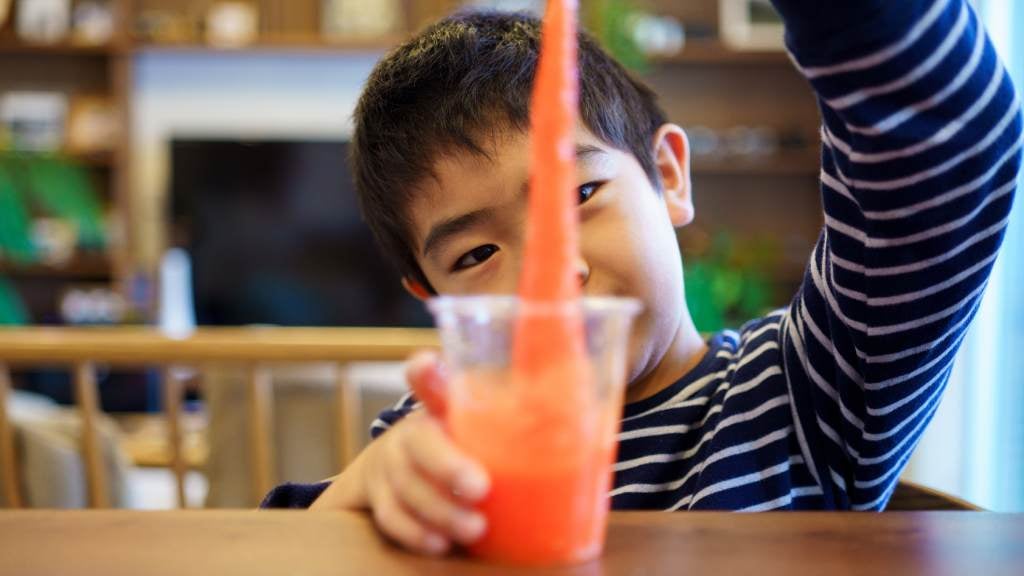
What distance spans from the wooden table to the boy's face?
0.35 m

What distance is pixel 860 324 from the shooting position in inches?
29.6

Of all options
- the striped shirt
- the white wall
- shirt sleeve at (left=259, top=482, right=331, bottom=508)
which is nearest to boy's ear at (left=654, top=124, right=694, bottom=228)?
the striped shirt

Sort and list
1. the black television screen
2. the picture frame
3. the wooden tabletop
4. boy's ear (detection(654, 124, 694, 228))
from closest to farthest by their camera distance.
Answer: boy's ear (detection(654, 124, 694, 228)) < the wooden tabletop < the picture frame < the black television screen

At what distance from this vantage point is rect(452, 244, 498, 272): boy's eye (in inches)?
35.4

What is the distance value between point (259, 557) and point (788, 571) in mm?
217

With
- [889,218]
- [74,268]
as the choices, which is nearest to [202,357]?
[889,218]

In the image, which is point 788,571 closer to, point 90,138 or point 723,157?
point 723,157

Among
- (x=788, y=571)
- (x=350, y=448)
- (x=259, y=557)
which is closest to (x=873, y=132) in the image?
(x=788, y=571)

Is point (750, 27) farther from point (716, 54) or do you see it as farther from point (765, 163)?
point (765, 163)

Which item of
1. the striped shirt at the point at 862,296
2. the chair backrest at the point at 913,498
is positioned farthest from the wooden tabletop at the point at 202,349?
the chair backrest at the point at 913,498

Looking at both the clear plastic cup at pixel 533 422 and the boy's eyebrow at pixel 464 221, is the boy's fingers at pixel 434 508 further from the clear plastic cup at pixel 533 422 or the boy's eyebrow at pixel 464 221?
the boy's eyebrow at pixel 464 221

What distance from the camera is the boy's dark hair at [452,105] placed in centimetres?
91

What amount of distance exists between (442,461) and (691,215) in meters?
0.65

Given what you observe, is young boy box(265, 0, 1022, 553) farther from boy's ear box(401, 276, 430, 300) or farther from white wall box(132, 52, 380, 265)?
white wall box(132, 52, 380, 265)
